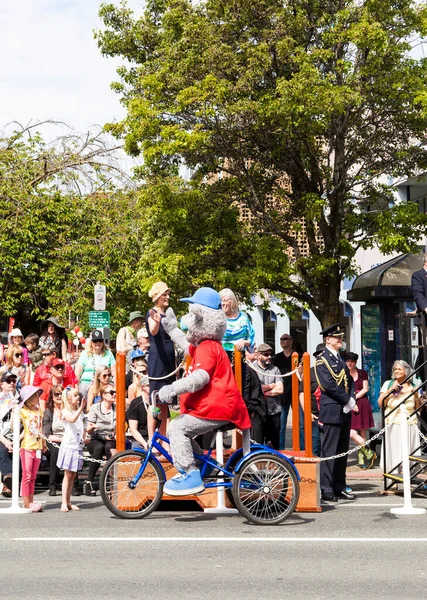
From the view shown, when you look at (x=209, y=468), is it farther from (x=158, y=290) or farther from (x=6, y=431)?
(x=6, y=431)

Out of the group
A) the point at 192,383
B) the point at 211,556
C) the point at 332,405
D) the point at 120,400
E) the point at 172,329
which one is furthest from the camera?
the point at 332,405

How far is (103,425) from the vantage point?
527 inches

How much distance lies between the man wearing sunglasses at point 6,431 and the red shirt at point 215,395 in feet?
11.6

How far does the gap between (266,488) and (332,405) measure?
212cm

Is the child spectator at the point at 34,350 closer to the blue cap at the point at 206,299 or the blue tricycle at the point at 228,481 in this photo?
the blue tricycle at the point at 228,481

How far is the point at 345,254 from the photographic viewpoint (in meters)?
19.0

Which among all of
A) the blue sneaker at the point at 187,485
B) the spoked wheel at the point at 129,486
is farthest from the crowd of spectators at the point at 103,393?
the blue sneaker at the point at 187,485

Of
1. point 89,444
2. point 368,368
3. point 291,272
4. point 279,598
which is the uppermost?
point 291,272

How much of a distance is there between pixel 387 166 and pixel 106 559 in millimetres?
12922

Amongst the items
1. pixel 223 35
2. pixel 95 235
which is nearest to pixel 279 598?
pixel 223 35

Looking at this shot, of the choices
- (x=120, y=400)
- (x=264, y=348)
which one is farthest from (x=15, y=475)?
(x=264, y=348)

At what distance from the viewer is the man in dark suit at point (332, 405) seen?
1165 cm

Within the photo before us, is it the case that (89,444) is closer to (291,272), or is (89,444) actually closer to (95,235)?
(291,272)

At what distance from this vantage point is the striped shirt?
11.1 metres
